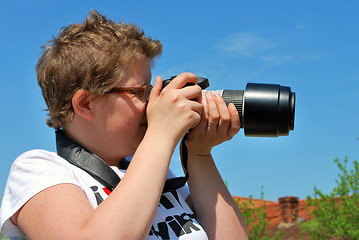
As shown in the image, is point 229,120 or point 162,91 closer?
point 162,91

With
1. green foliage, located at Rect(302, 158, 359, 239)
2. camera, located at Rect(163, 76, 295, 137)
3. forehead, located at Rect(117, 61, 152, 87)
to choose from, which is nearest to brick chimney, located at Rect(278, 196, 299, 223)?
green foliage, located at Rect(302, 158, 359, 239)

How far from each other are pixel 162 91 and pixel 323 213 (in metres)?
6.54

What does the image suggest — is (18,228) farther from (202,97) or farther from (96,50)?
(202,97)

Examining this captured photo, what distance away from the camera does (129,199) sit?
1.23 meters

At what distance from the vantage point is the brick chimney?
13680 mm

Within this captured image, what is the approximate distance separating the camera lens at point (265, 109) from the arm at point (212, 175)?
0.15 ft

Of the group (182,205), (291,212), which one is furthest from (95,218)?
(291,212)

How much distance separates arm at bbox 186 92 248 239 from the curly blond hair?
342mm

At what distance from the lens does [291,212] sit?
13773 millimetres

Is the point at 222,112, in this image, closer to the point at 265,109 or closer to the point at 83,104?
the point at 265,109

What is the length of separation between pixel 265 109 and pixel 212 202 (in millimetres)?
438

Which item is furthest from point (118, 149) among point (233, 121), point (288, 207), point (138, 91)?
point (288, 207)

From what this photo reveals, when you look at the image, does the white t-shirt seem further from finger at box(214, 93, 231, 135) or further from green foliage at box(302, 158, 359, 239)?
green foliage at box(302, 158, 359, 239)

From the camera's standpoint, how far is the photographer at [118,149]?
1.25m
